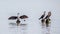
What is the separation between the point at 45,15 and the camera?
1.40m

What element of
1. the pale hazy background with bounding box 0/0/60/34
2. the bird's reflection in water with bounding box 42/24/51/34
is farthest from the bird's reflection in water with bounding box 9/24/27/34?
the bird's reflection in water with bounding box 42/24/51/34

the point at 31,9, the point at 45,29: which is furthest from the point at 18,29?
the point at 31,9

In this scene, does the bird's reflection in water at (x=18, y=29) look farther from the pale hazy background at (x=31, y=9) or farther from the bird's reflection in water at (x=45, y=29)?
the bird's reflection in water at (x=45, y=29)

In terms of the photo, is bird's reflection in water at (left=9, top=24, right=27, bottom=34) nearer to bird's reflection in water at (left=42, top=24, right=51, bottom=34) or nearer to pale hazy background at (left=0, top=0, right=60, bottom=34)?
pale hazy background at (left=0, top=0, right=60, bottom=34)

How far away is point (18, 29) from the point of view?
122cm

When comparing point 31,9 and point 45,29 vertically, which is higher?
point 31,9

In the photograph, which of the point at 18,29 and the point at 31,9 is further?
the point at 31,9

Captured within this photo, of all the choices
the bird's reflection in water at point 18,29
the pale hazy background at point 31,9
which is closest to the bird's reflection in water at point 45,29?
the pale hazy background at point 31,9

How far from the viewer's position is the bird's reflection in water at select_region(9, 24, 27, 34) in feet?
3.82

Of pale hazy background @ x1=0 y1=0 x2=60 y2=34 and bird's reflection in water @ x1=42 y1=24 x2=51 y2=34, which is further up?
pale hazy background @ x1=0 y1=0 x2=60 y2=34

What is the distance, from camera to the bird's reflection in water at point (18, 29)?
117cm

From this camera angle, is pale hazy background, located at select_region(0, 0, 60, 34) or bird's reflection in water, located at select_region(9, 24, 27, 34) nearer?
bird's reflection in water, located at select_region(9, 24, 27, 34)

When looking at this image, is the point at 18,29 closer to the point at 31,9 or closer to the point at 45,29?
the point at 45,29

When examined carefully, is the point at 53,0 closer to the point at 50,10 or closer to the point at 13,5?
the point at 50,10
